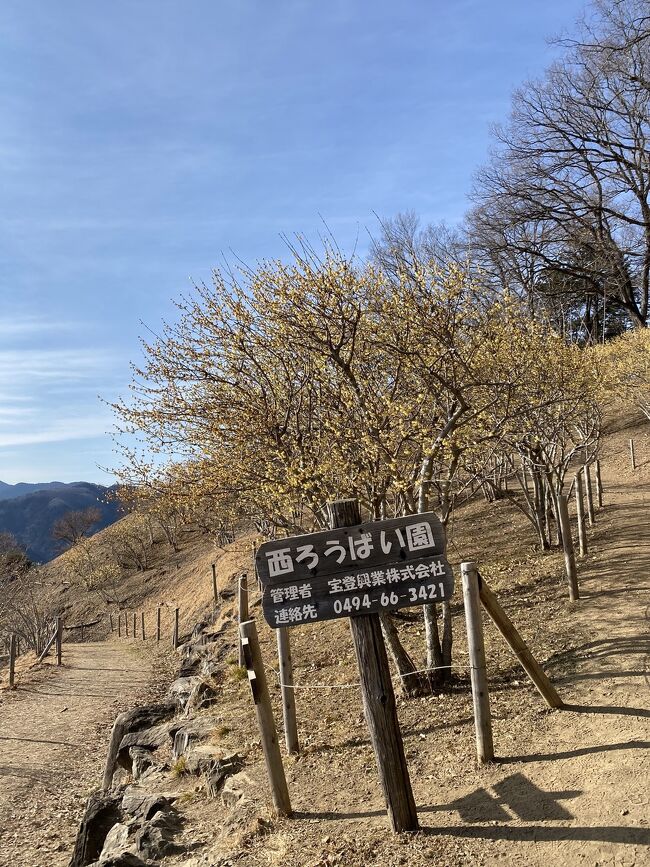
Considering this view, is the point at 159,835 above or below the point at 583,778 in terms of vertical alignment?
below

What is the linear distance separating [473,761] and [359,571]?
2.45 metres

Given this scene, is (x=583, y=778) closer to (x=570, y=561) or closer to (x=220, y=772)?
(x=220, y=772)

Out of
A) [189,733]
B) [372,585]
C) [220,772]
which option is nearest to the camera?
[372,585]

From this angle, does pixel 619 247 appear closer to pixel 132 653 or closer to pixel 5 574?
pixel 132 653

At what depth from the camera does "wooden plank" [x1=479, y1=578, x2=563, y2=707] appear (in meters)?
5.47

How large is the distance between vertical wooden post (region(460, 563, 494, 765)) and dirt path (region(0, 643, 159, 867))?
20.4 feet

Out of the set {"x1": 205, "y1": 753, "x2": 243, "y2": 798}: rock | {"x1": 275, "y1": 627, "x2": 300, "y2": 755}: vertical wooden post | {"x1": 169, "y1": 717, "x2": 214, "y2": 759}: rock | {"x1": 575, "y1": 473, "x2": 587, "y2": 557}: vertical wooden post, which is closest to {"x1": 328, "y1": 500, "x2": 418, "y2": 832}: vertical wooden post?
{"x1": 275, "y1": 627, "x2": 300, "y2": 755}: vertical wooden post

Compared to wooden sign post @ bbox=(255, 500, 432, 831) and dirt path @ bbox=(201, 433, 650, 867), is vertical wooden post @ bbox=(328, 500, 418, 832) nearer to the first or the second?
wooden sign post @ bbox=(255, 500, 432, 831)

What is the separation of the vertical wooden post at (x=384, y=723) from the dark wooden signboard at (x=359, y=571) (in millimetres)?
225

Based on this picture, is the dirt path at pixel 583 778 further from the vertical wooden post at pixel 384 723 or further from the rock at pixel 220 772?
the rock at pixel 220 772

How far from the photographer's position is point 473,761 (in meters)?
5.52

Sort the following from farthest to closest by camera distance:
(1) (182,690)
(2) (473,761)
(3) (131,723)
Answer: (1) (182,690)
(3) (131,723)
(2) (473,761)

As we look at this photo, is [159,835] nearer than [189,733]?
Yes

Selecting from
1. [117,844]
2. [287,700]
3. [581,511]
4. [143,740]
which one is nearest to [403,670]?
[287,700]
